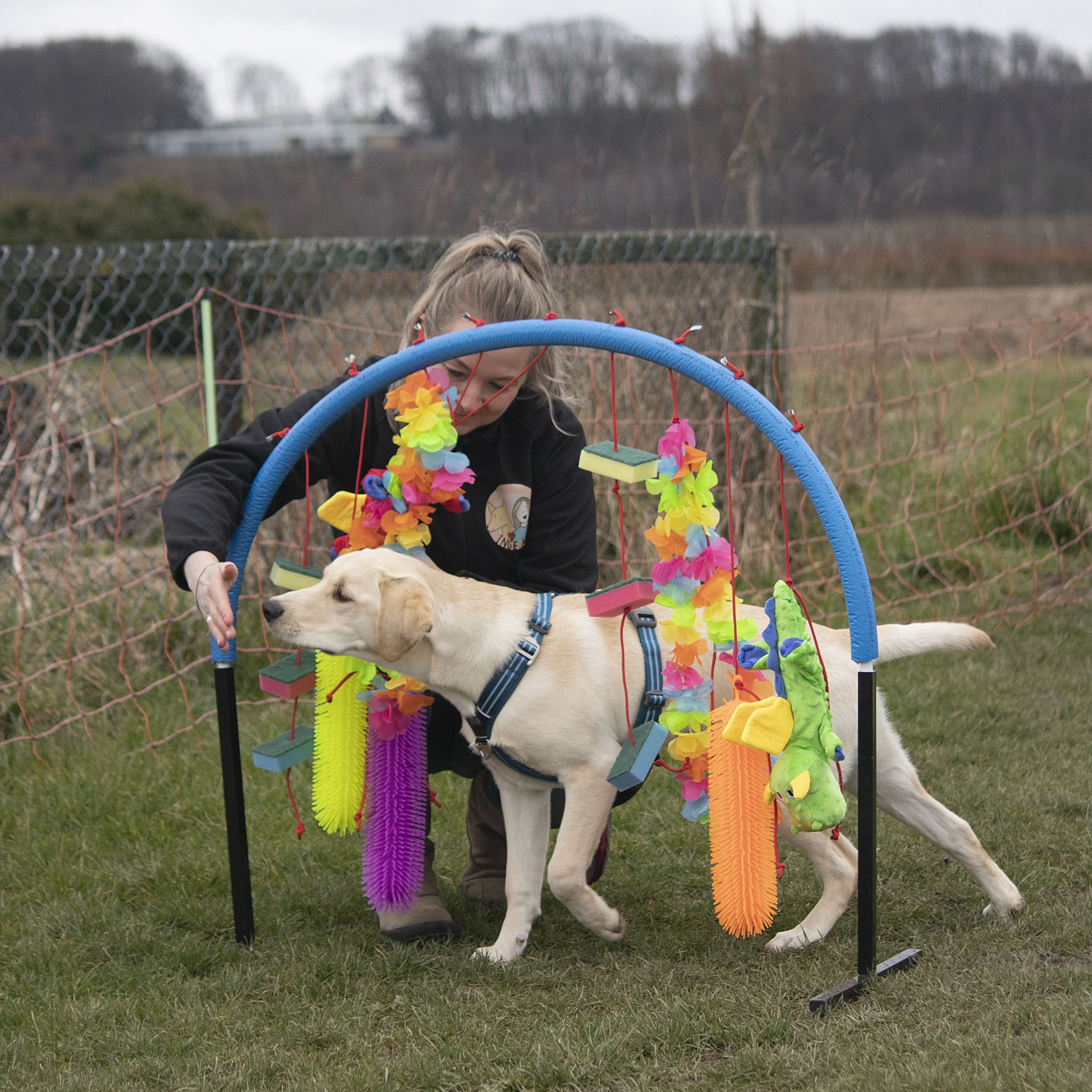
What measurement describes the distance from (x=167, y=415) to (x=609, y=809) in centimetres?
466

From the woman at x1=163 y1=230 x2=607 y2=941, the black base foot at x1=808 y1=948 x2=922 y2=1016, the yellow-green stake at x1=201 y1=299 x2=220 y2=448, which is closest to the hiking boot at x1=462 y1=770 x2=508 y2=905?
the woman at x1=163 y1=230 x2=607 y2=941

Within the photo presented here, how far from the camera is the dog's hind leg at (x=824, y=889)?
284 cm

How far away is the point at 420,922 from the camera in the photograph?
119 inches

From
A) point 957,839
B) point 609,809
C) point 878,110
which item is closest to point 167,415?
point 609,809

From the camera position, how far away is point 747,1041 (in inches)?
94.0

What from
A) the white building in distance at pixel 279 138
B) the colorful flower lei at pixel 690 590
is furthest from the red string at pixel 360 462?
the white building in distance at pixel 279 138

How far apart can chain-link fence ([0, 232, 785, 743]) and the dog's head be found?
2.00m

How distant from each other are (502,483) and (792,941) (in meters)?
1.37

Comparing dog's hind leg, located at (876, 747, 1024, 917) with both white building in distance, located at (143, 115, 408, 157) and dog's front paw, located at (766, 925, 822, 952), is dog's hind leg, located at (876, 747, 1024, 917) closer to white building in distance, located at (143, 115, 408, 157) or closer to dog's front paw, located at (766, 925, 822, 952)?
dog's front paw, located at (766, 925, 822, 952)

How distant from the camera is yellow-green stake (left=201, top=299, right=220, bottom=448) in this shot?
4.77 meters

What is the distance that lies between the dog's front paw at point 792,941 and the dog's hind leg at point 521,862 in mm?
575

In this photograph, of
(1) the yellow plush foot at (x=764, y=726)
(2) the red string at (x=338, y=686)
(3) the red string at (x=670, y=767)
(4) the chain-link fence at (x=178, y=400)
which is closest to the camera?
(1) the yellow plush foot at (x=764, y=726)

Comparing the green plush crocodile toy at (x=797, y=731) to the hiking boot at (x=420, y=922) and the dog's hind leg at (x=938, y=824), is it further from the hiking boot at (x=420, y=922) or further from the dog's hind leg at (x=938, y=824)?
the hiking boot at (x=420, y=922)

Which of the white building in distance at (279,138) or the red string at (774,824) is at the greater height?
the white building in distance at (279,138)
